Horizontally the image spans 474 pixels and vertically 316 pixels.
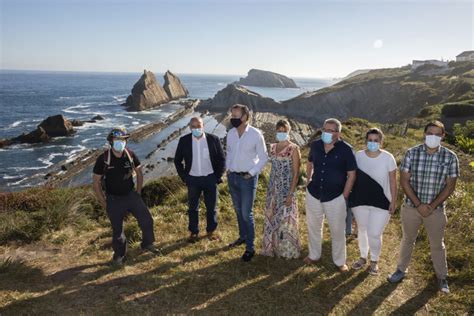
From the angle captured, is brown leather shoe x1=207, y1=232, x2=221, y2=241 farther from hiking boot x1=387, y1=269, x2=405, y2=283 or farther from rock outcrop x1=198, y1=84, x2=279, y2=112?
rock outcrop x1=198, y1=84, x2=279, y2=112

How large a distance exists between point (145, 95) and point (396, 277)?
92274 millimetres

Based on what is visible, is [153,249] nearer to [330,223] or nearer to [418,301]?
[330,223]

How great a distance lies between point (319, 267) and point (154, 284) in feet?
8.99

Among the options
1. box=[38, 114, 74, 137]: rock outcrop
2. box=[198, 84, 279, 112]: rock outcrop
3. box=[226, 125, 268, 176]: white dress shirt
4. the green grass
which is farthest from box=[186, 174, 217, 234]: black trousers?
box=[198, 84, 279, 112]: rock outcrop

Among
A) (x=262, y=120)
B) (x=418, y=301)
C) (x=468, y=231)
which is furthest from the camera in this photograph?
(x=262, y=120)

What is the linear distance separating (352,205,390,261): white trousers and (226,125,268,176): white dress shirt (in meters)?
1.73

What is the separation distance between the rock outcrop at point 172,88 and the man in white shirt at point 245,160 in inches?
4459

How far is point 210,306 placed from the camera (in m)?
4.73

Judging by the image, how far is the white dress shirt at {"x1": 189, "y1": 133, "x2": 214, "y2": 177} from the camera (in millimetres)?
6234

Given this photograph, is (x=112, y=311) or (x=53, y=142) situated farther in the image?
(x=53, y=142)

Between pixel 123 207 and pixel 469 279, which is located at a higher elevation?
pixel 123 207

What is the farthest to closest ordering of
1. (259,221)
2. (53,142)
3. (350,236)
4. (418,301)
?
(53,142) → (259,221) → (350,236) → (418,301)

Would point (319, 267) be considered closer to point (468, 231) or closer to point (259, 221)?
point (259, 221)

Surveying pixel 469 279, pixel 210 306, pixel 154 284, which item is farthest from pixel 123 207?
pixel 469 279
